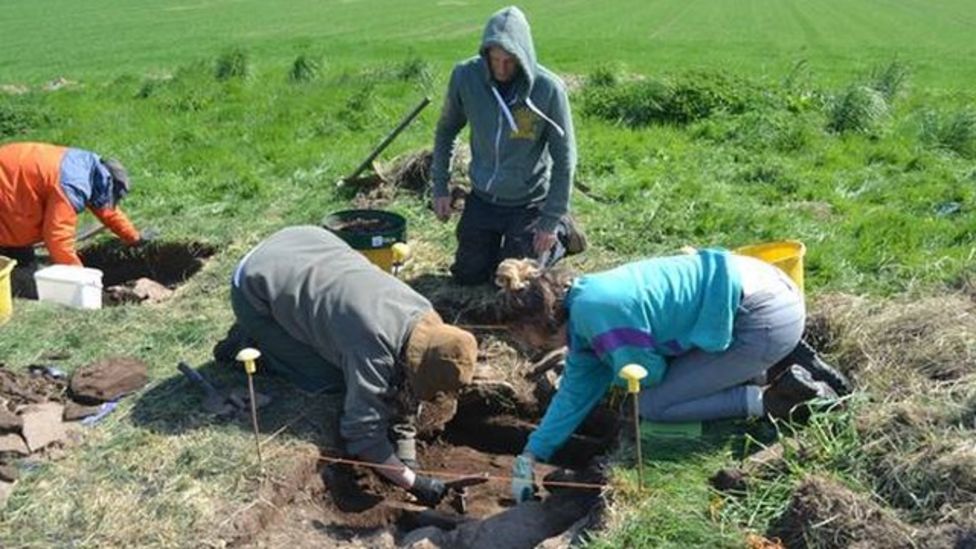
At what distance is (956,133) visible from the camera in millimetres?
9344

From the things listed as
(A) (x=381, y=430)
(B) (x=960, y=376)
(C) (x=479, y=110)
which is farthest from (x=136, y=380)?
(B) (x=960, y=376)

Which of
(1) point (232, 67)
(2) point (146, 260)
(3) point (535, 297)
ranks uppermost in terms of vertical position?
(3) point (535, 297)

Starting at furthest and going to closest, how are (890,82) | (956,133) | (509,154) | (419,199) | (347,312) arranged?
(890,82)
(956,133)
(419,199)
(509,154)
(347,312)

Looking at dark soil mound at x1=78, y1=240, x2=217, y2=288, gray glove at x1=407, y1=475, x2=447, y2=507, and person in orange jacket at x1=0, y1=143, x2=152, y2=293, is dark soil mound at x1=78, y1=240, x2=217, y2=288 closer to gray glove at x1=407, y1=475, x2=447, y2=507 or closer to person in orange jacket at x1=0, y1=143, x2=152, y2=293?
person in orange jacket at x1=0, y1=143, x2=152, y2=293

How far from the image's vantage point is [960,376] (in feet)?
14.6

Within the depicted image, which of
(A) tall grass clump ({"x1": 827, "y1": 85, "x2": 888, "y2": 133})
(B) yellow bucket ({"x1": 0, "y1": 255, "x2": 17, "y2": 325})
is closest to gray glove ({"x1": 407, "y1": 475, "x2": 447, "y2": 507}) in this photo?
(B) yellow bucket ({"x1": 0, "y1": 255, "x2": 17, "y2": 325})

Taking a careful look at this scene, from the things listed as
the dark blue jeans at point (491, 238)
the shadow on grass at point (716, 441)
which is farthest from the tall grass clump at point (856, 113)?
the shadow on grass at point (716, 441)

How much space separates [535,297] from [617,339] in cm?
36

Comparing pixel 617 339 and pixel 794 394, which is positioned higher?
pixel 617 339

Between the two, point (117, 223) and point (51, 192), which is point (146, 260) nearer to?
point (117, 223)

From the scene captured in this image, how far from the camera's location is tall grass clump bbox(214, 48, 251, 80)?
1410 cm

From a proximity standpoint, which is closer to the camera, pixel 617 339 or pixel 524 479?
pixel 617 339

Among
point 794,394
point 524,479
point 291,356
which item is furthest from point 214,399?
point 794,394

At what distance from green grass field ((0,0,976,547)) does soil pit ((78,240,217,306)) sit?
183 mm
